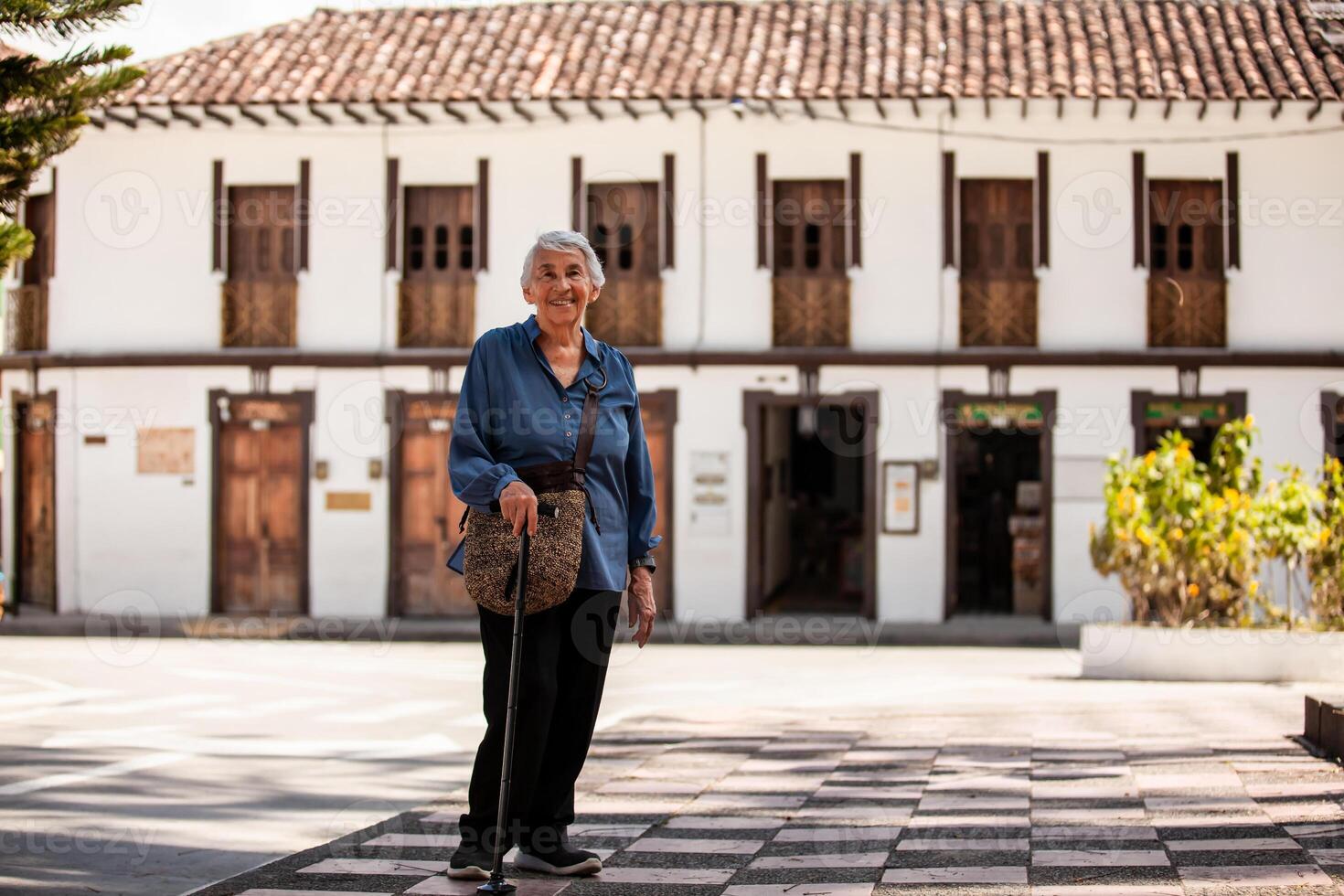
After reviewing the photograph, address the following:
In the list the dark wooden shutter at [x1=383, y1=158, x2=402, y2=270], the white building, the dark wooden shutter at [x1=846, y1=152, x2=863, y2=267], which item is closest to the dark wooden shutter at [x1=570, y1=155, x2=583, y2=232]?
the white building

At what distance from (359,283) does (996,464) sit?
859 cm

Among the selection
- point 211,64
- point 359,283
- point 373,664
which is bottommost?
point 373,664

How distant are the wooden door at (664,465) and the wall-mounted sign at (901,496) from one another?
102 inches

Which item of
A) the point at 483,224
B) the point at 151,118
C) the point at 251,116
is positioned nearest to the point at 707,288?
the point at 483,224

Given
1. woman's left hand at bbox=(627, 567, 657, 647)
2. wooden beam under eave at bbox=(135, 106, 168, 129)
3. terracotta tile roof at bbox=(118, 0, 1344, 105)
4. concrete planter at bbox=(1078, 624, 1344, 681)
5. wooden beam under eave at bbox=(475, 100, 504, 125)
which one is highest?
terracotta tile roof at bbox=(118, 0, 1344, 105)

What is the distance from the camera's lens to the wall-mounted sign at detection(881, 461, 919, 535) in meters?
21.5

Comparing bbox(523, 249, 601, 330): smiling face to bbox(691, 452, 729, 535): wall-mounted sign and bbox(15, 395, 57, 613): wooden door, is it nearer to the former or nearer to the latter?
bbox(691, 452, 729, 535): wall-mounted sign

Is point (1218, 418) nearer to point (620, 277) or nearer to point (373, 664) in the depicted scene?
point (620, 277)

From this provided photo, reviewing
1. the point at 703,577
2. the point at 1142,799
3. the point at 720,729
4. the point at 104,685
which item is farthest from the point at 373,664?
the point at 1142,799

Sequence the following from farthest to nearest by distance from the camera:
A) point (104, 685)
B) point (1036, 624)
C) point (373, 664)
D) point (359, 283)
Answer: point (359, 283), point (1036, 624), point (373, 664), point (104, 685)

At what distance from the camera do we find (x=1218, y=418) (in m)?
21.4

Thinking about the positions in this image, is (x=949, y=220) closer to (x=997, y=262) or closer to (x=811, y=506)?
(x=997, y=262)

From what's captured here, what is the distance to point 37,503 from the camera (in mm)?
23797

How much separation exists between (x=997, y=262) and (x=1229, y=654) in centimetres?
837
